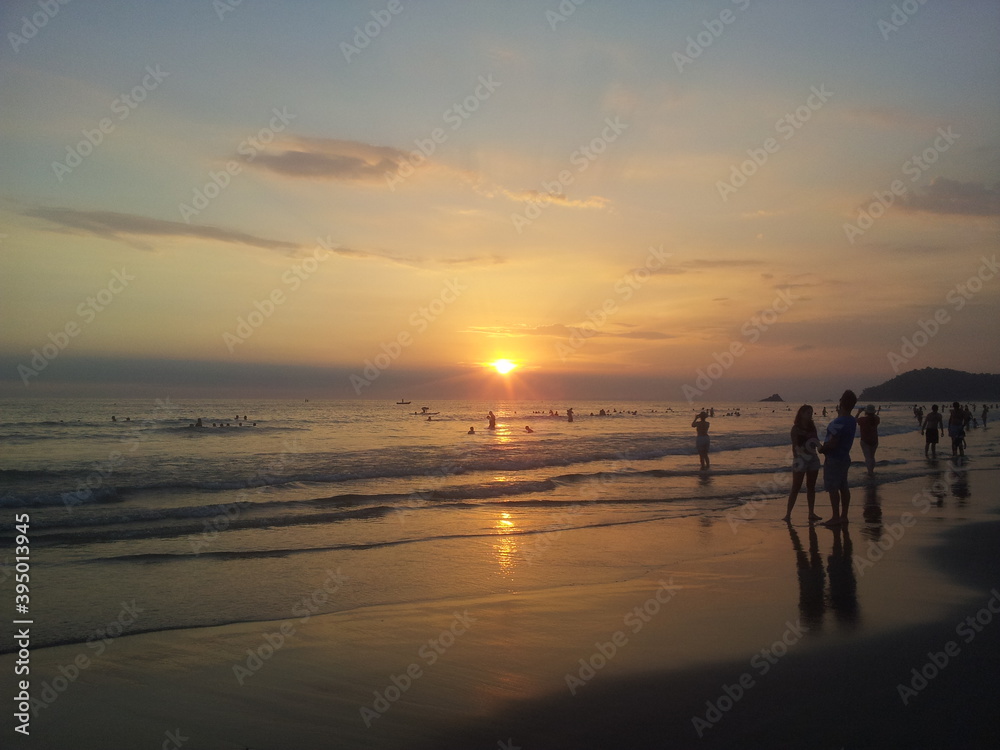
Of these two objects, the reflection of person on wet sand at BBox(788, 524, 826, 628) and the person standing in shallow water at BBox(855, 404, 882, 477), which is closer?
the reflection of person on wet sand at BBox(788, 524, 826, 628)

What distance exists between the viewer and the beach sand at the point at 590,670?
4.68 m

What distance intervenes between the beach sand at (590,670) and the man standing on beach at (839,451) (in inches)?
118

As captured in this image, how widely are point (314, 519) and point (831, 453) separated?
10.5 metres

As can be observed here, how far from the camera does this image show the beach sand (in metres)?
4.68

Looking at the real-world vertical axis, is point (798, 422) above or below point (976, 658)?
above

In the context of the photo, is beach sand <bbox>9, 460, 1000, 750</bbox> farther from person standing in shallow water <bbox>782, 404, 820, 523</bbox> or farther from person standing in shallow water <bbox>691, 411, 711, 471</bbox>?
person standing in shallow water <bbox>691, 411, 711, 471</bbox>

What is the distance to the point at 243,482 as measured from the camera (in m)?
20.6

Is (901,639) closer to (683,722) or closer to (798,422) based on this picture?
(683,722)

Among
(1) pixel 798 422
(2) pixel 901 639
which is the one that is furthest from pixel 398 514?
(2) pixel 901 639

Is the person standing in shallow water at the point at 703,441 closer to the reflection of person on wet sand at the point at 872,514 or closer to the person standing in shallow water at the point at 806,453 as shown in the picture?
the reflection of person on wet sand at the point at 872,514

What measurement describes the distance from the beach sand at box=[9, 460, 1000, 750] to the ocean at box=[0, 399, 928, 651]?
75cm

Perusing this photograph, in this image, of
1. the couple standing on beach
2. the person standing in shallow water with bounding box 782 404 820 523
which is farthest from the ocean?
the couple standing on beach

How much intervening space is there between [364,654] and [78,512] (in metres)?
11.9

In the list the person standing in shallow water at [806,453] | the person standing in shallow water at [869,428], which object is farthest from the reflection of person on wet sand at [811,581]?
the person standing in shallow water at [869,428]
